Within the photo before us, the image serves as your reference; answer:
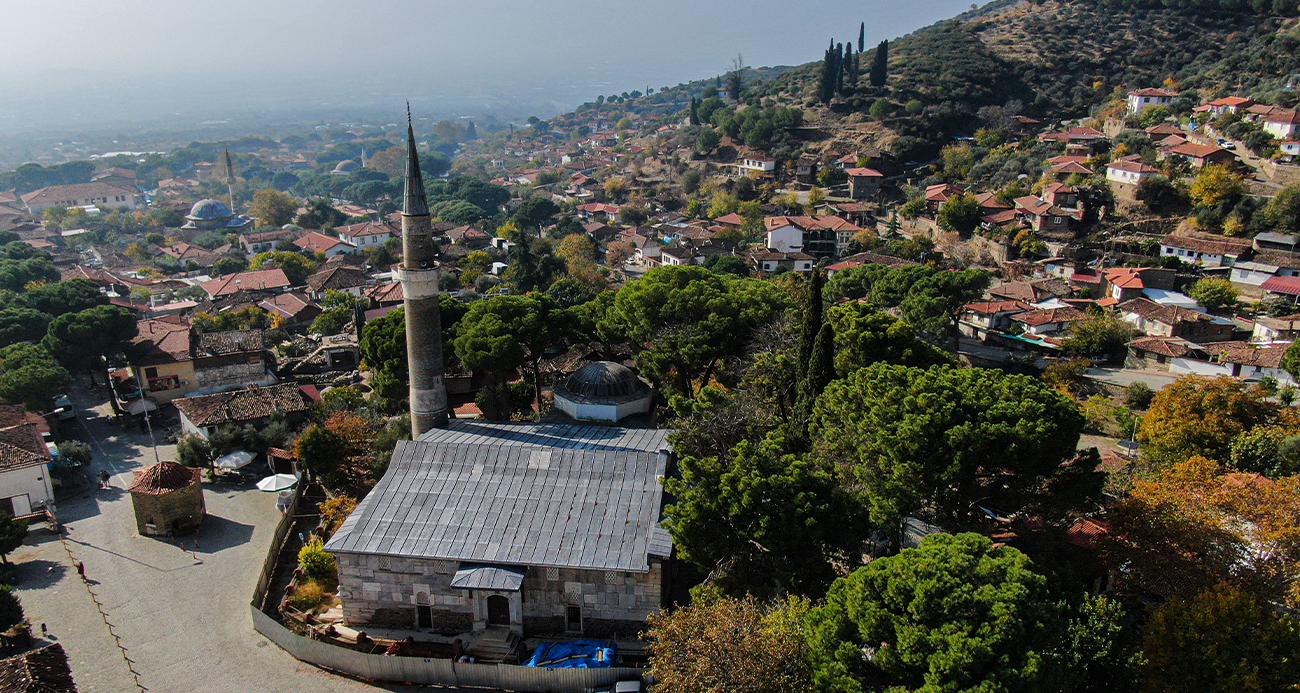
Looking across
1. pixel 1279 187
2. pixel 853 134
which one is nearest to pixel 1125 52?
pixel 853 134

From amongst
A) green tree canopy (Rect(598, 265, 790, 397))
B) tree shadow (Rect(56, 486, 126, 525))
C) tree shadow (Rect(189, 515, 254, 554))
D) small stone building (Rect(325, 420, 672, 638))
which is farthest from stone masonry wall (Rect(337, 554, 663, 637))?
tree shadow (Rect(56, 486, 126, 525))

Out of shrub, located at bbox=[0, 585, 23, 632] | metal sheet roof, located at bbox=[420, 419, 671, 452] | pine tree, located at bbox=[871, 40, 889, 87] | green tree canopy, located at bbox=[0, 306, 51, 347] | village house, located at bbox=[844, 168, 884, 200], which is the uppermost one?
pine tree, located at bbox=[871, 40, 889, 87]

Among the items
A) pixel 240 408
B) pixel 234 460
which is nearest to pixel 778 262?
pixel 240 408

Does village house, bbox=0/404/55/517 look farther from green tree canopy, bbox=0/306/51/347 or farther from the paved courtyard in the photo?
green tree canopy, bbox=0/306/51/347

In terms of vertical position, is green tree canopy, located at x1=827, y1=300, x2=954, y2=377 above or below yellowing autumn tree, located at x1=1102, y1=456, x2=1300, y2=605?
above

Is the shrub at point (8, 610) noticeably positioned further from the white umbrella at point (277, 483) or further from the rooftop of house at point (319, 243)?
the rooftop of house at point (319, 243)

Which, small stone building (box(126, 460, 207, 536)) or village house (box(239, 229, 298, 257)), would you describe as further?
village house (box(239, 229, 298, 257))

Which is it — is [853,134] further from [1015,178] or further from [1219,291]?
[1219,291]
